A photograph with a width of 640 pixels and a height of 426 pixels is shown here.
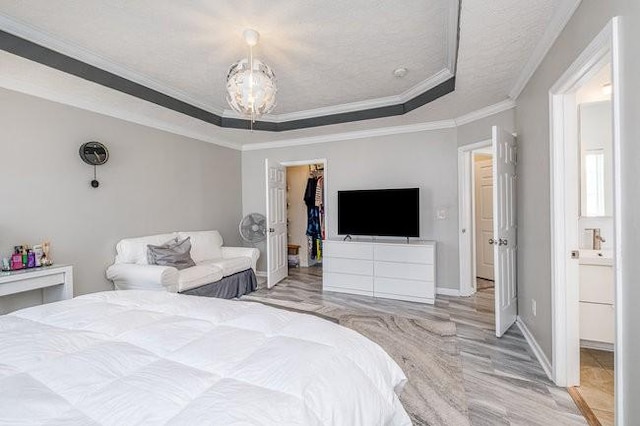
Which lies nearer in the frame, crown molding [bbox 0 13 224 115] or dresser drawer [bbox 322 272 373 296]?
crown molding [bbox 0 13 224 115]

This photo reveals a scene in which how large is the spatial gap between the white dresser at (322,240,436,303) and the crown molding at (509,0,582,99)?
198 centimetres

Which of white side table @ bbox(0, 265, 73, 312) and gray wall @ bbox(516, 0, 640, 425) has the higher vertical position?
gray wall @ bbox(516, 0, 640, 425)

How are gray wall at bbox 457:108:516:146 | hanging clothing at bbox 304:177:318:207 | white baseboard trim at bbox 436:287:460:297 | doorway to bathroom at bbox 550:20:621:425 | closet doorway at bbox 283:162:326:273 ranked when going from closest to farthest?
1. doorway to bathroom at bbox 550:20:621:425
2. gray wall at bbox 457:108:516:146
3. white baseboard trim at bbox 436:287:460:297
4. hanging clothing at bbox 304:177:318:207
5. closet doorway at bbox 283:162:326:273

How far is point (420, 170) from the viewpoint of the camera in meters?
4.29

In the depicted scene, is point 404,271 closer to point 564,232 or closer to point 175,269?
point 564,232

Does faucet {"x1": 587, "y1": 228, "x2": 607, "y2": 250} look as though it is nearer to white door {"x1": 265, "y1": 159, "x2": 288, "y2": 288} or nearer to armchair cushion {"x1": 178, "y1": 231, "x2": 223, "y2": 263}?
white door {"x1": 265, "y1": 159, "x2": 288, "y2": 288}

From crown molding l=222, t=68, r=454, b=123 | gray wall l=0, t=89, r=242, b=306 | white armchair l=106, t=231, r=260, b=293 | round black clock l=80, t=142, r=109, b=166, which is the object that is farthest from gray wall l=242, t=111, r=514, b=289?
round black clock l=80, t=142, r=109, b=166

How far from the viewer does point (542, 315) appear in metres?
2.38

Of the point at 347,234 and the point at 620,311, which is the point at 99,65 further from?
the point at 620,311

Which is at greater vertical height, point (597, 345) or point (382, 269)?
point (382, 269)

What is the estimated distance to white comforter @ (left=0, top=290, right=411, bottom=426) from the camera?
814mm

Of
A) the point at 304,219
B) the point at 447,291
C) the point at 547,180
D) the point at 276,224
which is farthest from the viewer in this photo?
the point at 304,219

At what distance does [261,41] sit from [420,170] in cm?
270

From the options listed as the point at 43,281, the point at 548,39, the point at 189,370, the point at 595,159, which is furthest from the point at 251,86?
the point at 595,159
